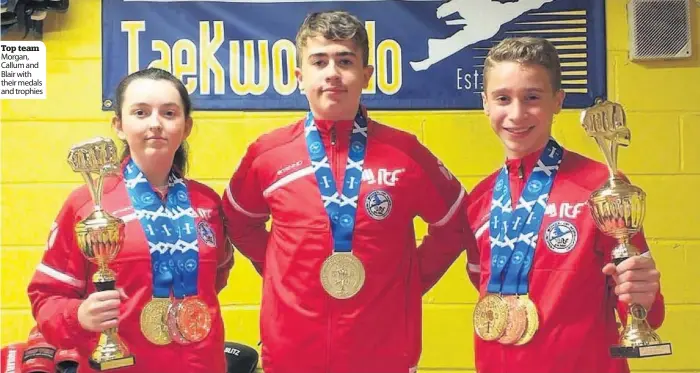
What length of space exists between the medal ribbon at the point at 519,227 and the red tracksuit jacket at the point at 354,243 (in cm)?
24

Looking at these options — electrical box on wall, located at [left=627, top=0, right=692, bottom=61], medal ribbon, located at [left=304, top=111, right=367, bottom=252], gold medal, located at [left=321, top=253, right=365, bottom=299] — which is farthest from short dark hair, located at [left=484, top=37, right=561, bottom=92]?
electrical box on wall, located at [left=627, top=0, right=692, bottom=61]

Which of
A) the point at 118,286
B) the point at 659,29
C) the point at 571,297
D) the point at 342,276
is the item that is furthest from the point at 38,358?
the point at 659,29

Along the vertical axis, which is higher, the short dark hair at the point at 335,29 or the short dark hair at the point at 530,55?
the short dark hair at the point at 335,29

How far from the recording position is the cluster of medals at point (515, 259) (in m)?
2.02

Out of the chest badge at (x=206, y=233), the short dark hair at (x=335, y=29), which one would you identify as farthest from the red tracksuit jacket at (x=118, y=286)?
the short dark hair at (x=335, y=29)

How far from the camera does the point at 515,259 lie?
206 centimetres

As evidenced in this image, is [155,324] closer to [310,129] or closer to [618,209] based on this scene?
[310,129]

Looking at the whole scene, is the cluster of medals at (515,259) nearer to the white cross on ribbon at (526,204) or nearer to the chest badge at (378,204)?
the white cross on ribbon at (526,204)

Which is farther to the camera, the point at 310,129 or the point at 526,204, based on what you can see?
the point at 310,129

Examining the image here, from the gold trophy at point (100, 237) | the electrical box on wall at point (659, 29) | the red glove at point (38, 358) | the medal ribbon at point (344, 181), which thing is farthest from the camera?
the electrical box on wall at point (659, 29)

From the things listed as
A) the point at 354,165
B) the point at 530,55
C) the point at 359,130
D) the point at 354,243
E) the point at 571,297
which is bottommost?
the point at 571,297

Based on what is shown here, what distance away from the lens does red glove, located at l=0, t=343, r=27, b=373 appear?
266cm

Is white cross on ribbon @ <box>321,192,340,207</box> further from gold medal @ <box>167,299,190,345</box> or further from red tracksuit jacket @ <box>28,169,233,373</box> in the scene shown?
gold medal @ <box>167,299,190,345</box>

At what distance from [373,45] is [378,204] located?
1.10 meters
